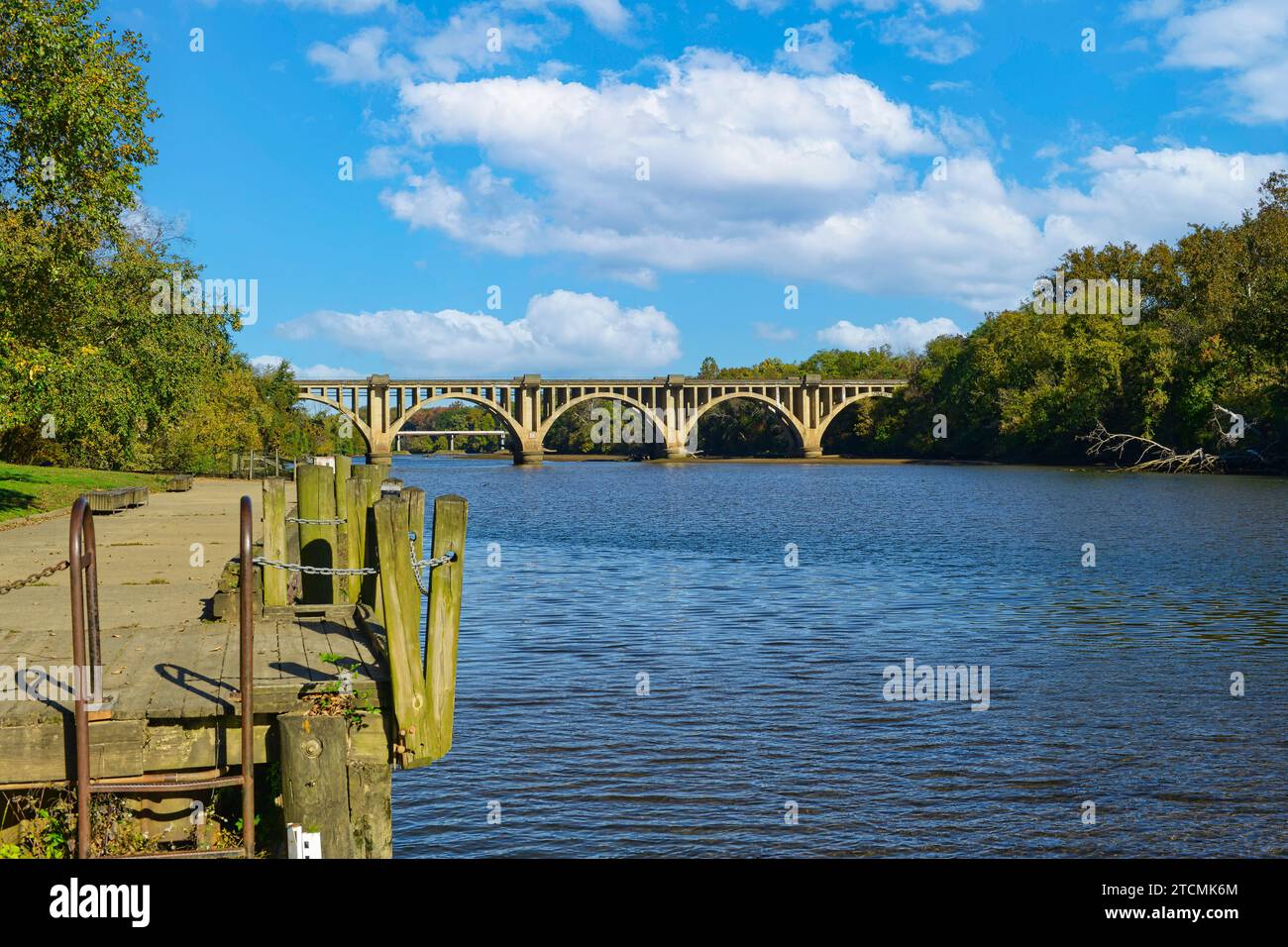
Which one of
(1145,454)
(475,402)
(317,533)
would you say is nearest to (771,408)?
(475,402)

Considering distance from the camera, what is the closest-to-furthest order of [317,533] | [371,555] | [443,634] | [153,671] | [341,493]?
1. [443,634]
2. [153,671]
3. [371,555]
4. [317,533]
5. [341,493]

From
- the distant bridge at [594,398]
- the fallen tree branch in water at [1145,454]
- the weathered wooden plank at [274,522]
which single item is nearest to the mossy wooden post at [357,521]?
the weathered wooden plank at [274,522]

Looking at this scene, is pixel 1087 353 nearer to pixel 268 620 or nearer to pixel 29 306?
pixel 29 306

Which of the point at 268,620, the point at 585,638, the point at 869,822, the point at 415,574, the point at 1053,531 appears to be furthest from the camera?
the point at 1053,531

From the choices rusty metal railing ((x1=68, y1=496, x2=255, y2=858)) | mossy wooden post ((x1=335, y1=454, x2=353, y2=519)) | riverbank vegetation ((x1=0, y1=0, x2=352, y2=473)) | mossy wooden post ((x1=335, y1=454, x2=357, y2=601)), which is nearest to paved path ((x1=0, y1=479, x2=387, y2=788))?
rusty metal railing ((x1=68, y1=496, x2=255, y2=858))

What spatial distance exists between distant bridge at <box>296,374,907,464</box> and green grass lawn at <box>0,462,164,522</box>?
8808 cm

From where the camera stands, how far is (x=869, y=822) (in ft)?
34.0

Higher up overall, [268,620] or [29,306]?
[29,306]

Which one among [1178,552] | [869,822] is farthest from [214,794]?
[1178,552]

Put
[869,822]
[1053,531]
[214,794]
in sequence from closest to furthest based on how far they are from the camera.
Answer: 1. [214,794]
2. [869,822]
3. [1053,531]

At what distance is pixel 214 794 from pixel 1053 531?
34329mm

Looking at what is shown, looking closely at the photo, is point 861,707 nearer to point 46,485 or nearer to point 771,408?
point 46,485

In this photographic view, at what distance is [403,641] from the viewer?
883 centimetres

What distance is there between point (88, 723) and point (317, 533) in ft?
22.7
